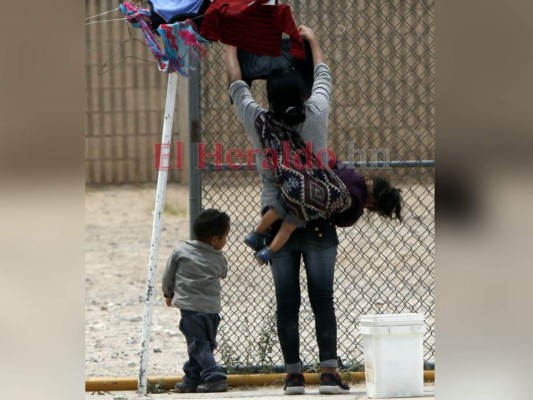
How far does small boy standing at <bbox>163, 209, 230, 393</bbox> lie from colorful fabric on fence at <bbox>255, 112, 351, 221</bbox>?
0.69 m

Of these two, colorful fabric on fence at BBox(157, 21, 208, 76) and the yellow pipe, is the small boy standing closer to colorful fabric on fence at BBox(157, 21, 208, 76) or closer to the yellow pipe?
the yellow pipe

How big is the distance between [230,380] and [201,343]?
1.45ft

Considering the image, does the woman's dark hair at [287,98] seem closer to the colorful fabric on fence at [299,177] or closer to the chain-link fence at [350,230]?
the colorful fabric on fence at [299,177]

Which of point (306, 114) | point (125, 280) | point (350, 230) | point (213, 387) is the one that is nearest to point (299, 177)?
point (306, 114)

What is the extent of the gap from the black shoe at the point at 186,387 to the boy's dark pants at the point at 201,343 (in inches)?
0.7

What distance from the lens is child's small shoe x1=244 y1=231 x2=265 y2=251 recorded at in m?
5.52
